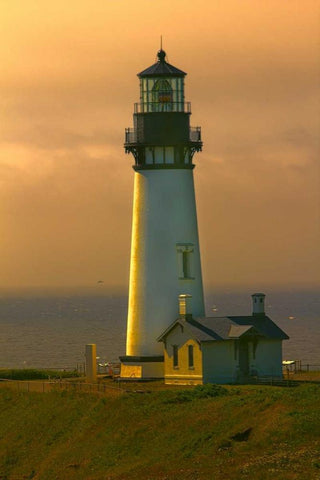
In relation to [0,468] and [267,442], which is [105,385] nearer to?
[0,468]

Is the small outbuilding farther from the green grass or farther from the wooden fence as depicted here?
the green grass

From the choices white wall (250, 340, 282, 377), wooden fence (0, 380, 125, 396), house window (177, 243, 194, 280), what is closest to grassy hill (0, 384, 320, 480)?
wooden fence (0, 380, 125, 396)

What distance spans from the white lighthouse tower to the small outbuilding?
1113 mm

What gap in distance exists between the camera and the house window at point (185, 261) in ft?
212

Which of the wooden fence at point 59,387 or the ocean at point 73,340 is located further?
the ocean at point 73,340

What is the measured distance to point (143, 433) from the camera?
175ft

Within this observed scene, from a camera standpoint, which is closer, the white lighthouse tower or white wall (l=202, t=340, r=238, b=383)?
white wall (l=202, t=340, r=238, b=383)

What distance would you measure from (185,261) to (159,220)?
2082 mm

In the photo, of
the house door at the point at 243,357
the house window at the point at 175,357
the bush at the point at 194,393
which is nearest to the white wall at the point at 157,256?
the house window at the point at 175,357

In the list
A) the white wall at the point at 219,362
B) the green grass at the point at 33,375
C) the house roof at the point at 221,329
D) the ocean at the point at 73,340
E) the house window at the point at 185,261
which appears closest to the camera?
the white wall at the point at 219,362

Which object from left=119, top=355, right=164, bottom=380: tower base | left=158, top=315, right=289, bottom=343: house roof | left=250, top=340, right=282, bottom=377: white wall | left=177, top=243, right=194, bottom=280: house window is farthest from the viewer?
left=177, top=243, right=194, bottom=280: house window

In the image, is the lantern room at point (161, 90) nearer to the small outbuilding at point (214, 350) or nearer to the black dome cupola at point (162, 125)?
the black dome cupola at point (162, 125)

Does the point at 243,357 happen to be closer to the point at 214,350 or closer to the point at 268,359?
the point at 268,359

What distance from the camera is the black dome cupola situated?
6481 cm
